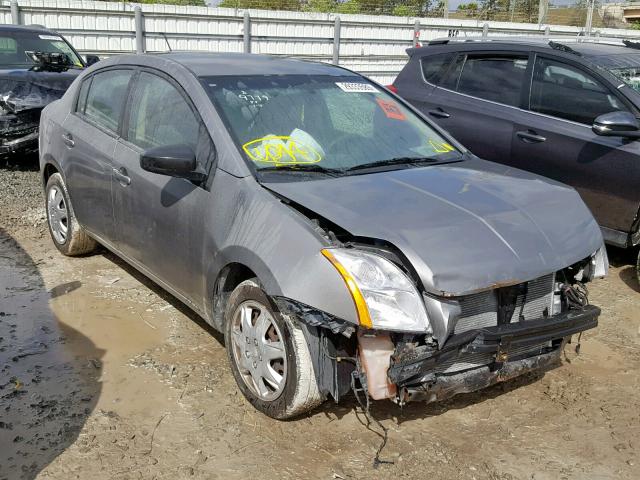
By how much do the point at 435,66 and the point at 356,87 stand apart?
2.64 metres

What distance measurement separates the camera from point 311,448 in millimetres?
3152

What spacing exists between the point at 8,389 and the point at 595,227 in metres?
3.21

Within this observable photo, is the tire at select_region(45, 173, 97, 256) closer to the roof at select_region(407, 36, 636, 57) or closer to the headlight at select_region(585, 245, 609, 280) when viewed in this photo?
the headlight at select_region(585, 245, 609, 280)

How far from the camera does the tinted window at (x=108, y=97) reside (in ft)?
14.9

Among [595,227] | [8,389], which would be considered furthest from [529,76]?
[8,389]

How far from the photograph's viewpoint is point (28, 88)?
8.09m

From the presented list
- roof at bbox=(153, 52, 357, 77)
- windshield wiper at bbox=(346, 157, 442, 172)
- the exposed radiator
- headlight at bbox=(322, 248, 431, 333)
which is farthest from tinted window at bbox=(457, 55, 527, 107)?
headlight at bbox=(322, 248, 431, 333)

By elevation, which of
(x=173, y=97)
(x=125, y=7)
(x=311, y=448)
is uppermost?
(x=125, y=7)

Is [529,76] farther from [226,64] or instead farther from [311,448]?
[311,448]

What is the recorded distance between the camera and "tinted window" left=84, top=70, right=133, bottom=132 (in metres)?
4.55

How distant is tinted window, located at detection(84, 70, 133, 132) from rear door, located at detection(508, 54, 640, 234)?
3.28m

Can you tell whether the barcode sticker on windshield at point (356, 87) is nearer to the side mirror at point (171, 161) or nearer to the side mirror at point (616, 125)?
the side mirror at point (171, 161)

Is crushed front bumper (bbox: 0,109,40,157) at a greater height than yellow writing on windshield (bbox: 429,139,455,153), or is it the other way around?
yellow writing on windshield (bbox: 429,139,455,153)

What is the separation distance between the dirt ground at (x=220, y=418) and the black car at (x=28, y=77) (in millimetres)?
3960
